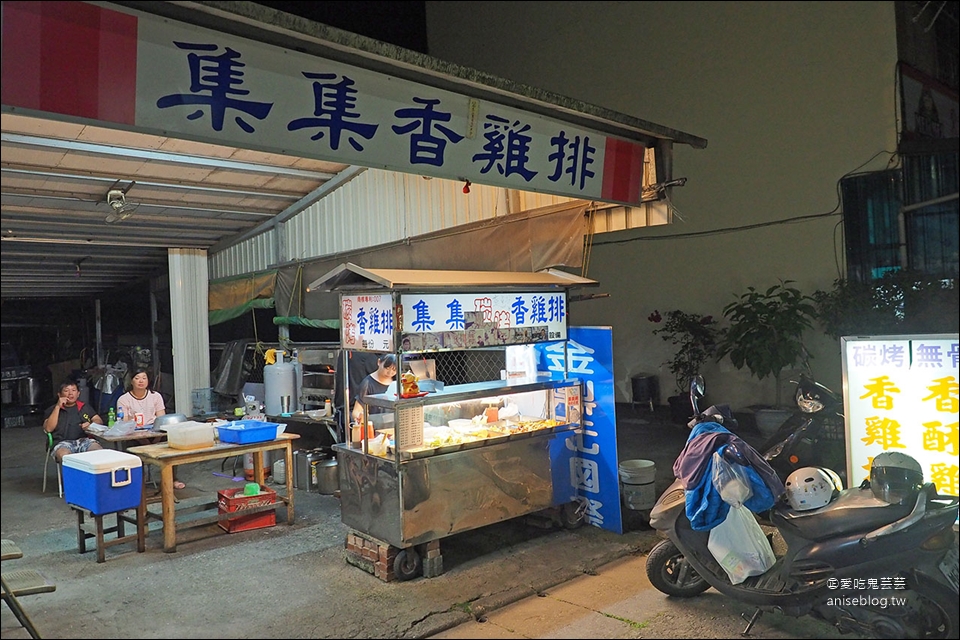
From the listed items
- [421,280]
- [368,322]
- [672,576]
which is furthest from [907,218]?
[368,322]

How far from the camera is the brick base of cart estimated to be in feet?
16.5

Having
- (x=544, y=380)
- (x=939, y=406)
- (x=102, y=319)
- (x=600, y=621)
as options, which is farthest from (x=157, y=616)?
(x=939, y=406)

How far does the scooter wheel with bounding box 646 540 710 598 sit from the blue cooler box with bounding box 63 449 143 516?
4165 mm

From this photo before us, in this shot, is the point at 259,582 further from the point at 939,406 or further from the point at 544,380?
the point at 939,406

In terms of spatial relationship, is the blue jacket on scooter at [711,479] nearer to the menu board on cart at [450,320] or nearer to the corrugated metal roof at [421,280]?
the menu board on cart at [450,320]

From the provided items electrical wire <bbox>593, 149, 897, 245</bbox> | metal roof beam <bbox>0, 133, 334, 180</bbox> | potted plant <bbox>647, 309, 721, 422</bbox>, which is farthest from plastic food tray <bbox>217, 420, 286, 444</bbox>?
electrical wire <bbox>593, 149, 897, 245</bbox>

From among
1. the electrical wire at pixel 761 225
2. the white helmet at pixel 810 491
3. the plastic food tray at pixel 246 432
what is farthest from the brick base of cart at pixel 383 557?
the electrical wire at pixel 761 225

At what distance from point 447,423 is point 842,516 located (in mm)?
3090

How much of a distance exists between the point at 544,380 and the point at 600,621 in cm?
251

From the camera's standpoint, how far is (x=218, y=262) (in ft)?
30.0

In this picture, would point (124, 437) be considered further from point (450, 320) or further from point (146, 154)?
point (450, 320)

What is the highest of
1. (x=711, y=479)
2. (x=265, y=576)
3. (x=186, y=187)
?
(x=186, y=187)

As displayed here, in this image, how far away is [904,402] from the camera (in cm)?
450

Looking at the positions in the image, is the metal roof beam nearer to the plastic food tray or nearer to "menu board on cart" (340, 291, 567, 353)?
"menu board on cart" (340, 291, 567, 353)
